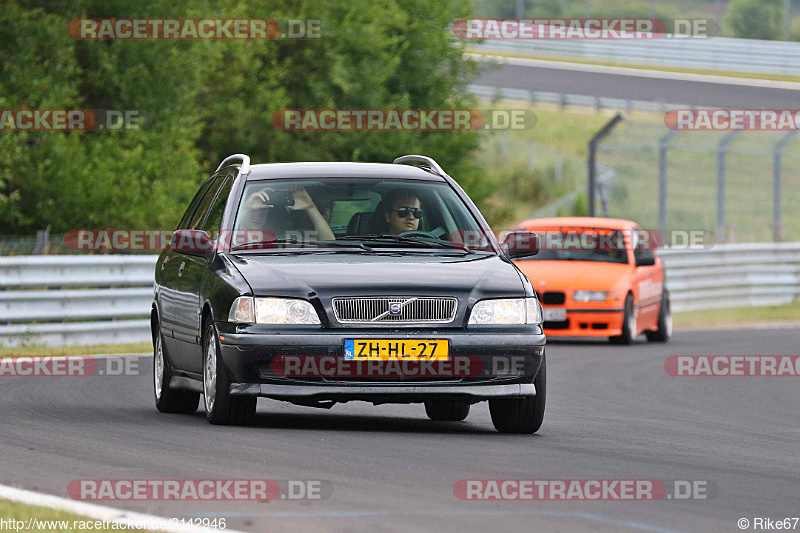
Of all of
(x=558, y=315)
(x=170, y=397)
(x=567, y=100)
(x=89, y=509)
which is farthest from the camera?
(x=567, y=100)

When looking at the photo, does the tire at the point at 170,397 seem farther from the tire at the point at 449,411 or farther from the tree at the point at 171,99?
the tree at the point at 171,99

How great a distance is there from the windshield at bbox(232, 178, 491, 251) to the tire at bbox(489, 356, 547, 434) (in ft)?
3.47

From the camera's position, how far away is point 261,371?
376 inches

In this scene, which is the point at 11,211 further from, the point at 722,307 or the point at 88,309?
the point at 722,307

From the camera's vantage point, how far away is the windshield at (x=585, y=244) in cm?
2223

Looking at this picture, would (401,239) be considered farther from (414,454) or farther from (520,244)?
(414,454)

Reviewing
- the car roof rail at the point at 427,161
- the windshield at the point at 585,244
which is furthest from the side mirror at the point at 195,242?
the windshield at the point at 585,244

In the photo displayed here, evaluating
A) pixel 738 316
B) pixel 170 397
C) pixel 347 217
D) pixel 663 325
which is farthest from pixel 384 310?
pixel 738 316

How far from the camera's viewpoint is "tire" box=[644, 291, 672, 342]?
22516 millimetres

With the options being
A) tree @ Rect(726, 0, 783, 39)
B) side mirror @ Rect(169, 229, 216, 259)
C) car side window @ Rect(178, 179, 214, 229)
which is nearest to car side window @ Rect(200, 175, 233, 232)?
side mirror @ Rect(169, 229, 216, 259)

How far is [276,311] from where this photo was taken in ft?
31.3

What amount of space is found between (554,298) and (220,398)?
462 inches

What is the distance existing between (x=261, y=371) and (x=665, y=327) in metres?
13.7

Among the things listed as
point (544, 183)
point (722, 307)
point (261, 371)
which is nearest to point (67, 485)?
point (261, 371)
